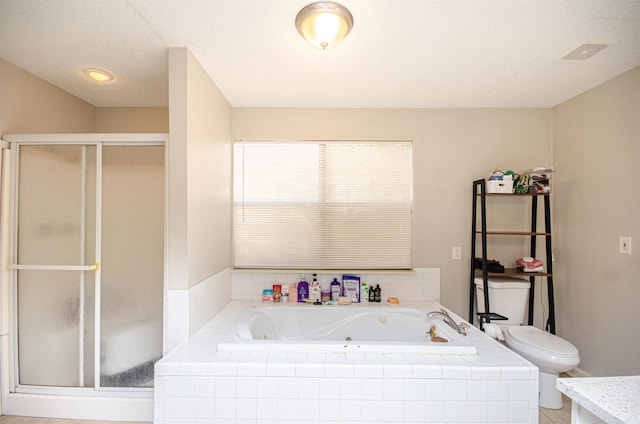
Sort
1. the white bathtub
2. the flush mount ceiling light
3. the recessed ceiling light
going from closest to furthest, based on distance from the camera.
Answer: the flush mount ceiling light, the recessed ceiling light, the white bathtub

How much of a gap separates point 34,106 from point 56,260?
1106 mm

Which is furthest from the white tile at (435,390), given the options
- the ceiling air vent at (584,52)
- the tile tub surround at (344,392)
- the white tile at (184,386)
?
the ceiling air vent at (584,52)

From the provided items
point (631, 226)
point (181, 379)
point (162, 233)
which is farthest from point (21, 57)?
point (631, 226)

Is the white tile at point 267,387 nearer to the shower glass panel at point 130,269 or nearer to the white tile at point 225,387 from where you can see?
the white tile at point 225,387

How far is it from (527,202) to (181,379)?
2.87 meters

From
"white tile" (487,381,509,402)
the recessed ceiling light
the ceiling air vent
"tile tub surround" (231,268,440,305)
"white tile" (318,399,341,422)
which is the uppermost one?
the recessed ceiling light

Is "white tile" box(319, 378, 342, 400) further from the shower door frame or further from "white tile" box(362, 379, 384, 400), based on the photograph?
the shower door frame

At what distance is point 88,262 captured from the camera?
185 centimetres

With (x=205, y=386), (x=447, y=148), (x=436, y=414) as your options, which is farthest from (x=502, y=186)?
(x=205, y=386)

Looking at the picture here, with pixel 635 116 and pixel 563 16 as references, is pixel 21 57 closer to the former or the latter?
pixel 563 16

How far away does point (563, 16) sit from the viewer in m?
1.40

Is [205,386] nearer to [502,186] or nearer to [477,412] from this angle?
[477,412]

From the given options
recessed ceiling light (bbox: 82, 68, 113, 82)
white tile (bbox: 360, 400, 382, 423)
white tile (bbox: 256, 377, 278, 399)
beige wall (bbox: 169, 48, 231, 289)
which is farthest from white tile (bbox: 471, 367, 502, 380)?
→ recessed ceiling light (bbox: 82, 68, 113, 82)

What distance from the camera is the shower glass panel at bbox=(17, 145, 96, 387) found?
1.85 m
